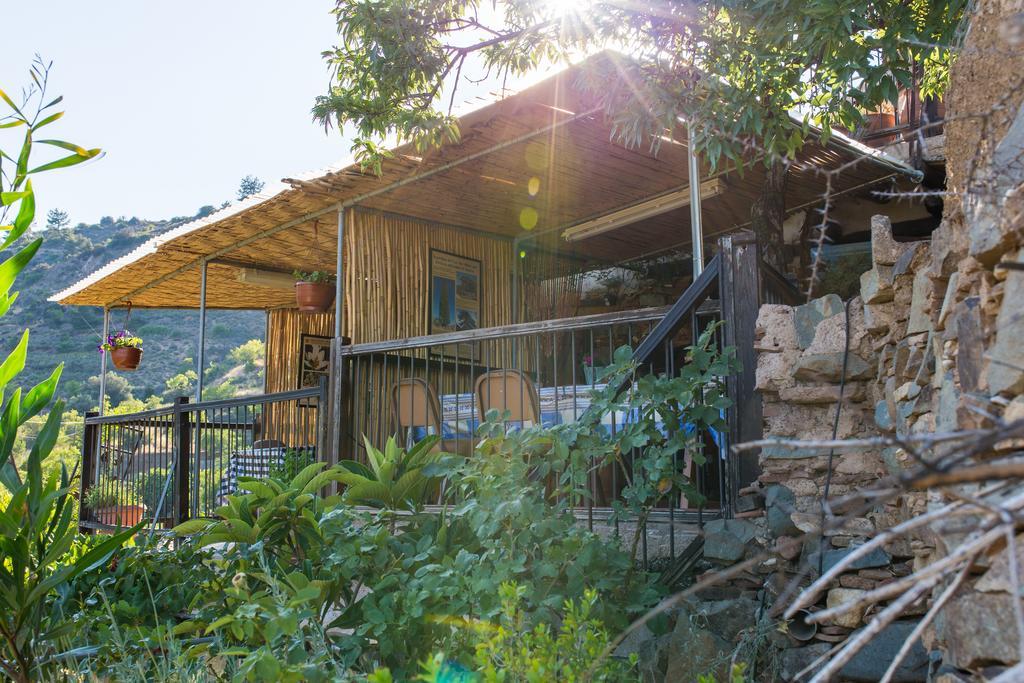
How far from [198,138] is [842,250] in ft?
142

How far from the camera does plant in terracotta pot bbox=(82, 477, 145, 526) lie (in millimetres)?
8430

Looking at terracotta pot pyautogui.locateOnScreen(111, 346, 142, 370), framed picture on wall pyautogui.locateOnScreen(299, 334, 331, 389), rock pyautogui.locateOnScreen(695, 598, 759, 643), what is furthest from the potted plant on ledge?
terracotta pot pyautogui.locateOnScreen(111, 346, 142, 370)

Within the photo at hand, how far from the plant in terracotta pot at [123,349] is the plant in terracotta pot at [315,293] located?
265cm

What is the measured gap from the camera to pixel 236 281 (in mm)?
10344

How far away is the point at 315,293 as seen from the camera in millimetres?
8875

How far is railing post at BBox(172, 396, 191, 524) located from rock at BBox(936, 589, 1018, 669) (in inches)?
253

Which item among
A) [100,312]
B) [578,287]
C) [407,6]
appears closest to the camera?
[407,6]

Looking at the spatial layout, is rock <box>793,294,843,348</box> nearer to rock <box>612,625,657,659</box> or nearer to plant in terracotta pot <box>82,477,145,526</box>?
rock <box>612,625,657,659</box>

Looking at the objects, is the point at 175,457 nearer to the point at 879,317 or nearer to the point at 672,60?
the point at 672,60

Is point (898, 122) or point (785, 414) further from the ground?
point (898, 122)

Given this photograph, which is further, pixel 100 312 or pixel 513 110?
pixel 100 312

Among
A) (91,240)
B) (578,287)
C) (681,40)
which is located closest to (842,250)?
(578,287)

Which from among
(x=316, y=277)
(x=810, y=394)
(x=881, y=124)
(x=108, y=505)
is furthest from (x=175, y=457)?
(x=881, y=124)

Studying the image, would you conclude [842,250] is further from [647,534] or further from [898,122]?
[647,534]
